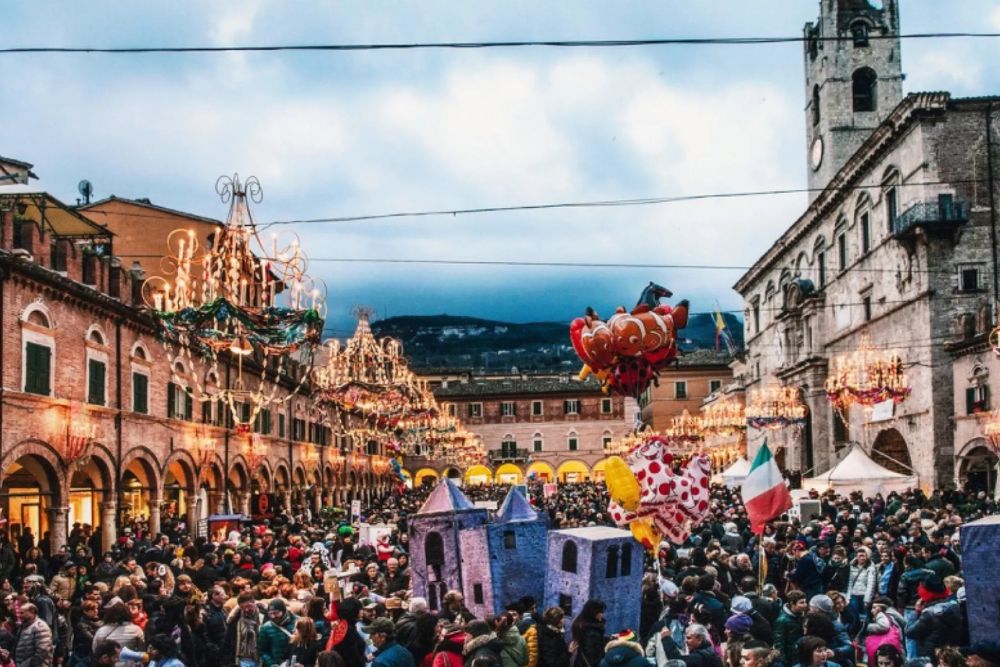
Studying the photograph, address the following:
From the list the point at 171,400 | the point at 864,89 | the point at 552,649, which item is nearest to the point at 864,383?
the point at 171,400

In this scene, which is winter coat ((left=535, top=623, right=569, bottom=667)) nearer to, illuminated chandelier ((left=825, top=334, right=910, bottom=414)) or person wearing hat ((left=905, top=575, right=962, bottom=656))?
person wearing hat ((left=905, top=575, right=962, bottom=656))

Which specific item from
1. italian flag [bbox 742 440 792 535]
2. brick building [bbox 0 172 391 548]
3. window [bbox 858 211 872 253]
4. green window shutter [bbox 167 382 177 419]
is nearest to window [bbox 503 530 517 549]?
italian flag [bbox 742 440 792 535]

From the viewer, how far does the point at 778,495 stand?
515 inches

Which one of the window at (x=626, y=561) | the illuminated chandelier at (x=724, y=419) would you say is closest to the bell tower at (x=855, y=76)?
the illuminated chandelier at (x=724, y=419)

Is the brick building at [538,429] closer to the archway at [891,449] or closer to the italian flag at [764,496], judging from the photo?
the archway at [891,449]

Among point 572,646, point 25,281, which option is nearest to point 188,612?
point 572,646

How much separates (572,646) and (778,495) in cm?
620

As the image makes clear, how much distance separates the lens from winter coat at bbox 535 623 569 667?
25.6ft

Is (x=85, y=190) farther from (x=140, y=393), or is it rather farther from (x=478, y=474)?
(x=478, y=474)

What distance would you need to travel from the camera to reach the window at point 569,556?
31.0ft

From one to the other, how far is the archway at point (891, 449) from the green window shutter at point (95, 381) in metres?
24.8

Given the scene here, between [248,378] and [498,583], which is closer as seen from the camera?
[498,583]

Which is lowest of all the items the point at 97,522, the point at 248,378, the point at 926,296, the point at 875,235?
the point at 97,522

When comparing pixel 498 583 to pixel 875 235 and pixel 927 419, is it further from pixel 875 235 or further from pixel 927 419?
pixel 875 235
